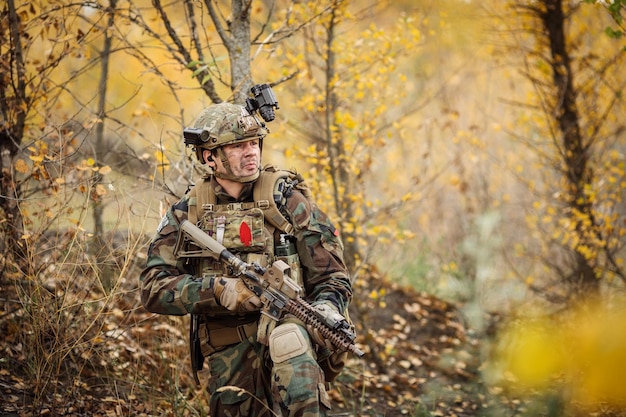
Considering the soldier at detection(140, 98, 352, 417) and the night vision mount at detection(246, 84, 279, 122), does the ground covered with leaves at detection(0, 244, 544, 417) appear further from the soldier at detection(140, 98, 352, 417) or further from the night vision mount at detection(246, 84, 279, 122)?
the night vision mount at detection(246, 84, 279, 122)

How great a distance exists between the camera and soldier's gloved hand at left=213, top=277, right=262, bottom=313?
3012 mm

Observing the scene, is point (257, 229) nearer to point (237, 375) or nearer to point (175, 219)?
point (175, 219)

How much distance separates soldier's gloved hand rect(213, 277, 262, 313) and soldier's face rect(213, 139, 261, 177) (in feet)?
1.92

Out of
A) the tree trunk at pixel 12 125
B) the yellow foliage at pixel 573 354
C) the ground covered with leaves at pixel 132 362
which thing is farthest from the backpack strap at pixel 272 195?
the yellow foliage at pixel 573 354

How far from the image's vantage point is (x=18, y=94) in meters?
4.30

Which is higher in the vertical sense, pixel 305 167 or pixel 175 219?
pixel 305 167

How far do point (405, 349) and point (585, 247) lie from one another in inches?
75.7

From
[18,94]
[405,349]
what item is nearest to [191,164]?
[18,94]

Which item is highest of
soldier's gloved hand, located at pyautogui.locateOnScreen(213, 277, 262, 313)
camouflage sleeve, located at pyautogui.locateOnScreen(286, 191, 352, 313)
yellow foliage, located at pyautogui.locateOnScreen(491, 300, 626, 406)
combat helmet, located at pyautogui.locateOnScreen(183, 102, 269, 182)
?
combat helmet, located at pyautogui.locateOnScreen(183, 102, 269, 182)

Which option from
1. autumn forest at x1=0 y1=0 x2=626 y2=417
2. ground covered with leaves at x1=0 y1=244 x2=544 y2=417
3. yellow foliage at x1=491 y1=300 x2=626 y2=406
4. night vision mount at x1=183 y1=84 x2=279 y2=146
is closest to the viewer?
night vision mount at x1=183 y1=84 x2=279 y2=146

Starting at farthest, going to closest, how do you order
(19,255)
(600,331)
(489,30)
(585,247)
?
(489,30) < (585,247) < (600,331) < (19,255)

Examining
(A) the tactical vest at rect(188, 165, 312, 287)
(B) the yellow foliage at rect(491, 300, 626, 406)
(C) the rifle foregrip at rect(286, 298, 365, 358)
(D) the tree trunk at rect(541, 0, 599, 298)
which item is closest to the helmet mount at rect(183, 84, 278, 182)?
(A) the tactical vest at rect(188, 165, 312, 287)

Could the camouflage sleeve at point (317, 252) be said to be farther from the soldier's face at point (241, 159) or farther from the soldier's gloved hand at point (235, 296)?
the soldier's gloved hand at point (235, 296)

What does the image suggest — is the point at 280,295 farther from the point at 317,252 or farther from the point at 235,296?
the point at 317,252
